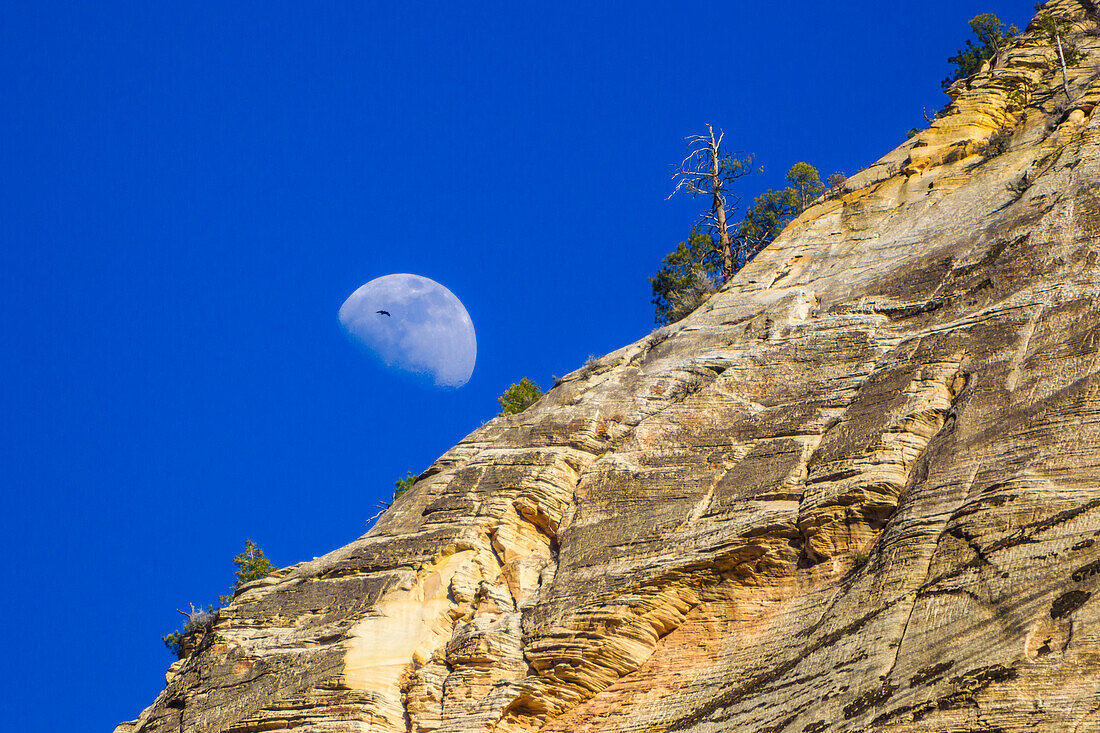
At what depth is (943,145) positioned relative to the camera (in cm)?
2948

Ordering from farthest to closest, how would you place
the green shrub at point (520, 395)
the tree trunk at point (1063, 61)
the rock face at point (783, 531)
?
the green shrub at point (520, 395)
the tree trunk at point (1063, 61)
the rock face at point (783, 531)

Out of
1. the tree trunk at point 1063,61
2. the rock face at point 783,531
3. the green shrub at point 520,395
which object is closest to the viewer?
the rock face at point 783,531

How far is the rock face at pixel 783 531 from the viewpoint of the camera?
1378 centimetres

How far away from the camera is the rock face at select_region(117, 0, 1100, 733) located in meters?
13.8

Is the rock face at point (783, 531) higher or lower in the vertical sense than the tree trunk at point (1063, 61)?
lower

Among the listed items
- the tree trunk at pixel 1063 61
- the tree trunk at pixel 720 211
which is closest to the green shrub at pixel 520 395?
the tree trunk at pixel 720 211

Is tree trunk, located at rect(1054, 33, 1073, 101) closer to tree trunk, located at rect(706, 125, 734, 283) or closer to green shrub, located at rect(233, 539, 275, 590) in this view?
tree trunk, located at rect(706, 125, 734, 283)

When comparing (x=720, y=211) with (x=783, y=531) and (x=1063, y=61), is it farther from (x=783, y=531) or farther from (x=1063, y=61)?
(x=783, y=531)

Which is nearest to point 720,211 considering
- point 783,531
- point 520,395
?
point 520,395

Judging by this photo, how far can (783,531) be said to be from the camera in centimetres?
1786

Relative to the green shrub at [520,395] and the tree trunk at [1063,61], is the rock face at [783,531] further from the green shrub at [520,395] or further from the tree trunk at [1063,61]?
the green shrub at [520,395]

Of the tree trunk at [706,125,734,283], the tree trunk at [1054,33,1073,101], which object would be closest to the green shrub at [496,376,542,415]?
the tree trunk at [706,125,734,283]

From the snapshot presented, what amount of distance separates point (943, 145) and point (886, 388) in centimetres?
1332

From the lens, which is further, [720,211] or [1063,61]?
[720,211]
